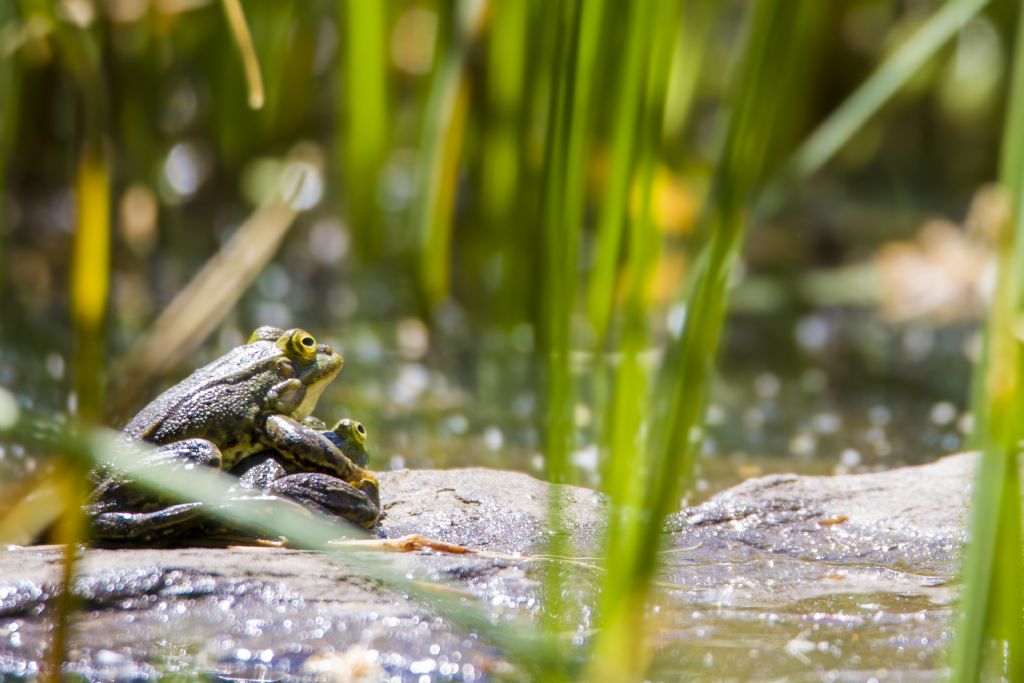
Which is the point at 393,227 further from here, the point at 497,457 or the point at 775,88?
the point at 775,88

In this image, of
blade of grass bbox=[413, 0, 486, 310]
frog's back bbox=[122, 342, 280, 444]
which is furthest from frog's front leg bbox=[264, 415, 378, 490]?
blade of grass bbox=[413, 0, 486, 310]

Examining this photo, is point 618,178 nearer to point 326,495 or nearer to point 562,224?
point 562,224

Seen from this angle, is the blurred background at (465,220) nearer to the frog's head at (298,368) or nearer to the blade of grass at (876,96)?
the blade of grass at (876,96)

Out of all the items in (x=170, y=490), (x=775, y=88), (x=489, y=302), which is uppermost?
(x=489, y=302)

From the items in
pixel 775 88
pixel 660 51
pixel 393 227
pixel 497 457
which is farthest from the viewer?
pixel 393 227

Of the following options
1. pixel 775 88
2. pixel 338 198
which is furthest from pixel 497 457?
pixel 338 198

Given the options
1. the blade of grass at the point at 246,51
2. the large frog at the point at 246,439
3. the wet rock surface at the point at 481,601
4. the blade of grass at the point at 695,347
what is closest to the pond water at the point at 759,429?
the wet rock surface at the point at 481,601

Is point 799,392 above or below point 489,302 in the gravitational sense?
below

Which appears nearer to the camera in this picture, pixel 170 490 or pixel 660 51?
pixel 170 490
